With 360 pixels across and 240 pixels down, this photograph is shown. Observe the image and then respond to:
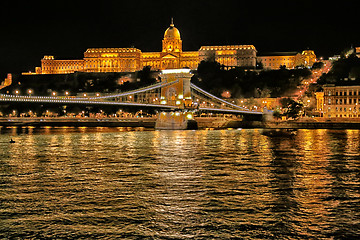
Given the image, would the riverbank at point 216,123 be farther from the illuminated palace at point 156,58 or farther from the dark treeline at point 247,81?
the illuminated palace at point 156,58

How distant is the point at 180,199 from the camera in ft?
30.9

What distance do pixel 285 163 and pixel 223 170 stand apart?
3.00 m

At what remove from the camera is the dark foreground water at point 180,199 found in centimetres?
725

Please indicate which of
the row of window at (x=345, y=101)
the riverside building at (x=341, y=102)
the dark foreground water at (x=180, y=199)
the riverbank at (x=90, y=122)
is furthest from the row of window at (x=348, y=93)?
the dark foreground water at (x=180, y=199)

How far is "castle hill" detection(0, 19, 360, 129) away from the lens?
4394 cm

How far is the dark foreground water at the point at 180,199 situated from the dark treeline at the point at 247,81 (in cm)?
6256

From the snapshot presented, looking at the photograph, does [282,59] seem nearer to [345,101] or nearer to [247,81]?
[247,81]

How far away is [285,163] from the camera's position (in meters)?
15.6

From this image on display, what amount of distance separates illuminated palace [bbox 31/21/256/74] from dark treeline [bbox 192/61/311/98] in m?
12.9

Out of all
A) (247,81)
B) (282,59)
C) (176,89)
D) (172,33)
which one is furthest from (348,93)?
(172,33)

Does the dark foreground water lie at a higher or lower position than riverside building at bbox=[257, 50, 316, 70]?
lower

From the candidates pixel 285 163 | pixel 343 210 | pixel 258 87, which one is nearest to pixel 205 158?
pixel 285 163

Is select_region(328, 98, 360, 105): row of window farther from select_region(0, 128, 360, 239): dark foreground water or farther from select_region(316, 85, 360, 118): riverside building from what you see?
select_region(0, 128, 360, 239): dark foreground water

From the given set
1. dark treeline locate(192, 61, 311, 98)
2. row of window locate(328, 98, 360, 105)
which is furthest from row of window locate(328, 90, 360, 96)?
dark treeline locate(192, 61, 311, 98)
